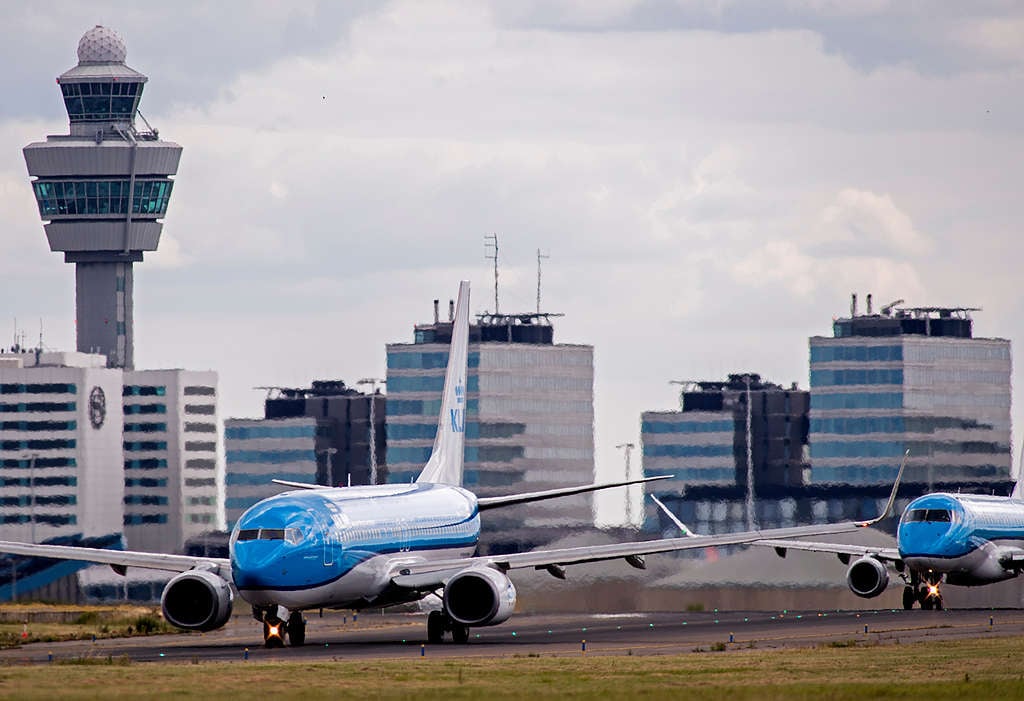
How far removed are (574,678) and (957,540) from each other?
4160 cm

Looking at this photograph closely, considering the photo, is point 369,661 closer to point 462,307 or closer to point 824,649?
point 824,649

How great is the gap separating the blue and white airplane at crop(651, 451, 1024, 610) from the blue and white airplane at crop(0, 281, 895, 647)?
60.2 ft

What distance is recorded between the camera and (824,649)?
197 feet

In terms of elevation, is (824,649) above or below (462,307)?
below

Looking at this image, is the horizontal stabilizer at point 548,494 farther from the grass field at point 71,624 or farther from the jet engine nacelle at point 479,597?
the grass field at point 71,624

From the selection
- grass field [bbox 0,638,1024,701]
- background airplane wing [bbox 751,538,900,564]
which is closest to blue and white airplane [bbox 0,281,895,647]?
grass field [bbox 0,638,1024,701]

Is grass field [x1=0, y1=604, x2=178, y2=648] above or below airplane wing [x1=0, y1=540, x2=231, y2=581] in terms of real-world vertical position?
below

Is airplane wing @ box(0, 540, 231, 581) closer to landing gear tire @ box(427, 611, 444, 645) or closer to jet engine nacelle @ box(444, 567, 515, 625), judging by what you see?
landing gear tire @ box(427, 611, 444, 645)

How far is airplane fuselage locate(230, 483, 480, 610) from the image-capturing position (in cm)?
6362

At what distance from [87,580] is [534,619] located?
64818mm

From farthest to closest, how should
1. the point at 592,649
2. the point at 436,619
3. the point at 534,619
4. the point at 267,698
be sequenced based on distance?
the point at 534,619, the point at 436,619, the point at 592,649, the point at 267,698

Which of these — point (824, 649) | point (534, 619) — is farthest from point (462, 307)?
point (824, 649)

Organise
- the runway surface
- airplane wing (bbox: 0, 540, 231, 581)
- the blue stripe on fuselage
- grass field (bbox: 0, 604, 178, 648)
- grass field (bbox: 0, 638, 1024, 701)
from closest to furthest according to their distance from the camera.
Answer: grass field (bbox: 0, 638, 1024, 701)
the runway surface
the blue stripe on fuselage
airplane wing (bbox: 0, 540, 231, 581)
grass field (bbox: 0, 604, 178, 648)

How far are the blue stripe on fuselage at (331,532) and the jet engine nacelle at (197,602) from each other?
1.75 m
